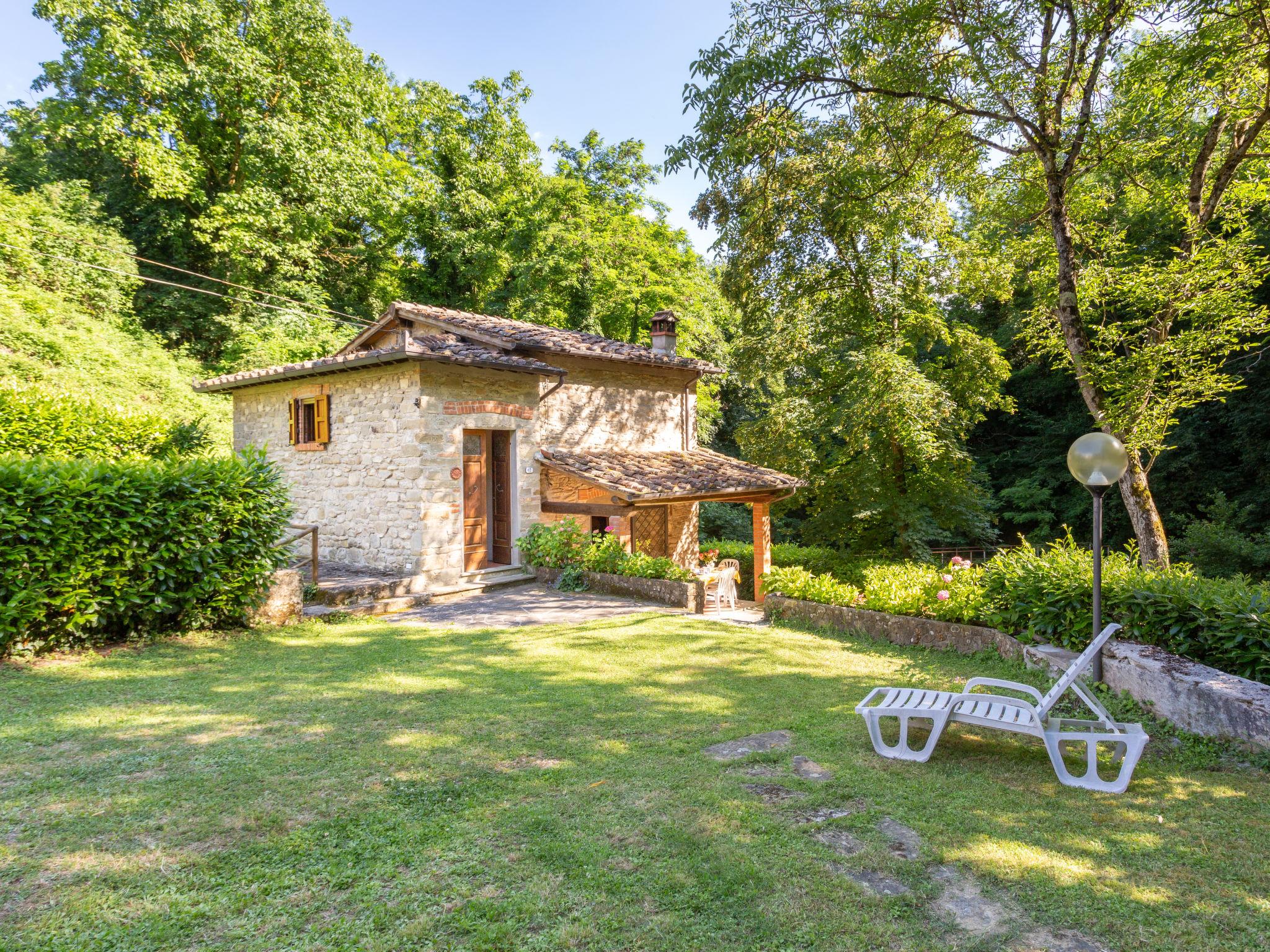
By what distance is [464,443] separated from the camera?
10.9 metres

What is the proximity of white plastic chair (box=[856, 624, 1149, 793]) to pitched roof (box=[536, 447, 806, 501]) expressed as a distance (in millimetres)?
7004

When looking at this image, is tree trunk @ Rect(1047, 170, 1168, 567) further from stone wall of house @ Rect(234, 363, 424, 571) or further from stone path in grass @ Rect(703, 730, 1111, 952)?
stone wall of house @ Rect(234, 363, 424, 571)

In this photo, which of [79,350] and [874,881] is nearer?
[874,881]

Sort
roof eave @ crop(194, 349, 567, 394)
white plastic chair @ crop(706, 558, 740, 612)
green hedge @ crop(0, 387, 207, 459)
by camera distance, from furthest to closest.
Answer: white plastic chair @ crop(706, 558, 740, 612) → green hedge @ crop(0, 387, 207, 459) → roof eave @ crop(194, 349, 567, 394)

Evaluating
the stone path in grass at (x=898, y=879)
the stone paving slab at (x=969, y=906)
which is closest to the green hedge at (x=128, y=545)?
the stone path in grass at (x=898, y=879)

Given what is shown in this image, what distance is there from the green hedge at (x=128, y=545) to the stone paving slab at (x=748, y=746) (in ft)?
17.7

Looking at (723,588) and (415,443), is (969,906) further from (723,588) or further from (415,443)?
(415,443)

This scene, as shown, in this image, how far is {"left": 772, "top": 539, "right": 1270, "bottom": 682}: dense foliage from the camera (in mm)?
4434

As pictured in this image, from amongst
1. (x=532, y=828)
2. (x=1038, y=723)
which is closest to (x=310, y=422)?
(x=532, y=828)

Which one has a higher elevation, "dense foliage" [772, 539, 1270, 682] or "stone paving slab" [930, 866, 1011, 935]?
"dense foliage" [772, 539, 1270, 682]

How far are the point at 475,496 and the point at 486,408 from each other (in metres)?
1.51

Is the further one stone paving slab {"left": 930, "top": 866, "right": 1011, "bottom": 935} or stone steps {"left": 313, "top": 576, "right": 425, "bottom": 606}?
stone steps {"left": 313, "top": 576, "right": 425, "bottom": 606}

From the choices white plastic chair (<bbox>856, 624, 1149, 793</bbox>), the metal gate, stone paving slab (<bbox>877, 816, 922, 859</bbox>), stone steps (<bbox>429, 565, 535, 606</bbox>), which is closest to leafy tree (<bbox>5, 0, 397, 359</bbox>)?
the metal gate

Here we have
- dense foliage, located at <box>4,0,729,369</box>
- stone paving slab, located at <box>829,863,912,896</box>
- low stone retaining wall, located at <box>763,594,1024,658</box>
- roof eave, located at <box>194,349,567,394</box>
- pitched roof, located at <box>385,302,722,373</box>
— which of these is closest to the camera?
stone paving slab, located at <box>829,863,912,896</box>
